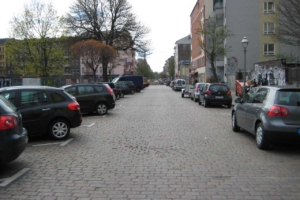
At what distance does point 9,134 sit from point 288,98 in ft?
19.6

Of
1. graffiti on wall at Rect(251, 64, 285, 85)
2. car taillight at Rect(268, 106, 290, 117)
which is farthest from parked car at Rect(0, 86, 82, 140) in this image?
graffiti on wall at Rect(251, 64, 285, 85)

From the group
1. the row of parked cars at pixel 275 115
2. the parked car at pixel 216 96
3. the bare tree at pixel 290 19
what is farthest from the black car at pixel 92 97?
the bare tree at pixel 290 19

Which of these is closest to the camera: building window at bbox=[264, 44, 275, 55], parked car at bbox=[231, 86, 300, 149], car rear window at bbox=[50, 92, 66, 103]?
parked car at bbox=[231, 86, 300, 149]

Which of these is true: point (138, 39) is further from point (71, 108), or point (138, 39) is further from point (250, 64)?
point (71, 108)

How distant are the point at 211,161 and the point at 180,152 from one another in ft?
3.52

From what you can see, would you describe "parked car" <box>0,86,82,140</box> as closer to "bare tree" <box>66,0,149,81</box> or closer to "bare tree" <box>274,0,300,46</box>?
"bare tree" <box>274,0,300,46</box>

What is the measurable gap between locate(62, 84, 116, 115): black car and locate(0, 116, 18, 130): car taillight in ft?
34.1

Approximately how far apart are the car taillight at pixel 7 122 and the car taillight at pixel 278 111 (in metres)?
5.48

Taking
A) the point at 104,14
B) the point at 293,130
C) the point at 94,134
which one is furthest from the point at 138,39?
the point at 293,130

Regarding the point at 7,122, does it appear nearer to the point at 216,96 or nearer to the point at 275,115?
the point at 275,115

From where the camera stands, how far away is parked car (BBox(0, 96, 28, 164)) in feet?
19.5

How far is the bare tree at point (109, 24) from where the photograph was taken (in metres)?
46.1

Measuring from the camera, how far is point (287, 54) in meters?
48.4

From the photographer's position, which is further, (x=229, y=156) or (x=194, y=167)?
(x=229, y=156)
